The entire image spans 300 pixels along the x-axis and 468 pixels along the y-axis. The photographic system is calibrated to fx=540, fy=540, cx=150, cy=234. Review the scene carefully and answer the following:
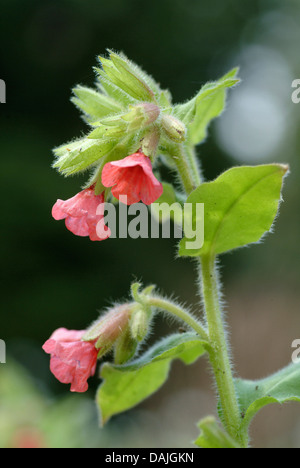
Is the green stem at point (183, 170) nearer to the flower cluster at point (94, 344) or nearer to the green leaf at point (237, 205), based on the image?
the green leaf at point (237, 205)

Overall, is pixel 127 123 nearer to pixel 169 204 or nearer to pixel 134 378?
pixel 169 204

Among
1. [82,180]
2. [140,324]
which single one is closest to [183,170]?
[140,324]

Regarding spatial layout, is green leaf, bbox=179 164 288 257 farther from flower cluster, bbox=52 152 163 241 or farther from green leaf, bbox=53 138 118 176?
green leaf, bbox=53 138 118 176

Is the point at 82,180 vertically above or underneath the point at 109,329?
above

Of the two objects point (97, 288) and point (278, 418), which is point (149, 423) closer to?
point (278, 418)

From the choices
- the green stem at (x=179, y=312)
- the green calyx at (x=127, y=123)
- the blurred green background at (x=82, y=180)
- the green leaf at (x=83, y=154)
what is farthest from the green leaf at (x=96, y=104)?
the blurred green background at (x=82, y=180)

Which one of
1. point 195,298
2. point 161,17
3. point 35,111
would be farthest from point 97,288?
point 161,17
